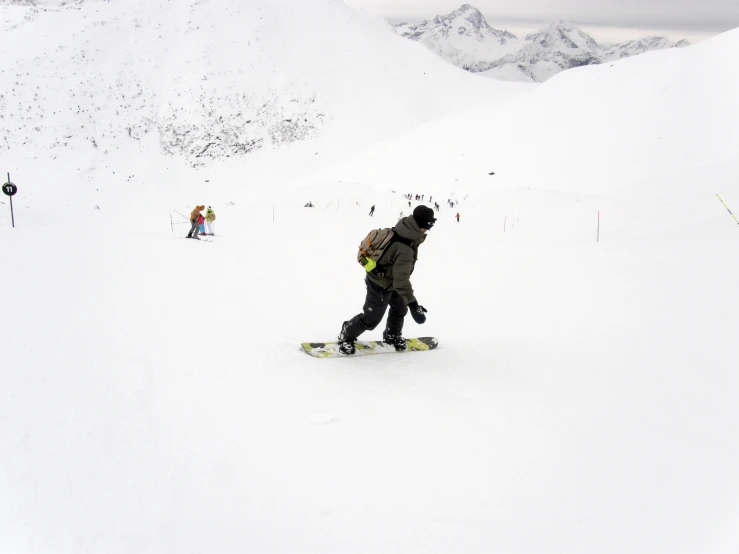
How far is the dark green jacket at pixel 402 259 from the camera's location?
507 cm

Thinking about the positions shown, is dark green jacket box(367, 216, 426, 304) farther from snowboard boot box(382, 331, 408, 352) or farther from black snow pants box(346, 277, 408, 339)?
snowboard boot box(382, 331, 408, 352)

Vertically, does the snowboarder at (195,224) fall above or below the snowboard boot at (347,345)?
above

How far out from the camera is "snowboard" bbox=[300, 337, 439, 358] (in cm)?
579

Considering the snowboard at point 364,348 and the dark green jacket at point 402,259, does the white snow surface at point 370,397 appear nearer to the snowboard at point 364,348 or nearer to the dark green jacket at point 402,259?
the snowboard at point 364,348

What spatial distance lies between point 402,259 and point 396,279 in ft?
0.73

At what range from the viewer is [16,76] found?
45781 millimetres

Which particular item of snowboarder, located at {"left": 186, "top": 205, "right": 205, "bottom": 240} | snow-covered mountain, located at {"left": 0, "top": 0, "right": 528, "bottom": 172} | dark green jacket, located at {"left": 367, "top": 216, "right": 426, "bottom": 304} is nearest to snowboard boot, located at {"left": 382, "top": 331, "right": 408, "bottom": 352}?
dark green jacket, located at {"left": 367, "top": 216, "right": 426, "bottom": 304}

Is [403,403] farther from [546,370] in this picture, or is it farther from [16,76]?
[16,76]

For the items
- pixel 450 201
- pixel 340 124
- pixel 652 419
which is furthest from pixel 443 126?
pixel 652 419

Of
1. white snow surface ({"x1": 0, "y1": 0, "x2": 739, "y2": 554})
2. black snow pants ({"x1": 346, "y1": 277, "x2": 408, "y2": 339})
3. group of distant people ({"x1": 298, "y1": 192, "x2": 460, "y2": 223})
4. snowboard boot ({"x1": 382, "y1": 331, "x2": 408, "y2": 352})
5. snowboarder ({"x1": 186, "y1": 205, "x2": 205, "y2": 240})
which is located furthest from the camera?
group of distant people ({"x1": 298, "y1": 192, "x2": 460, "y2": 223})

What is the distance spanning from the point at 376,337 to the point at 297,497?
381 cm

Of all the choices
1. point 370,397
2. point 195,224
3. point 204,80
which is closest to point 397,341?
point 370,397

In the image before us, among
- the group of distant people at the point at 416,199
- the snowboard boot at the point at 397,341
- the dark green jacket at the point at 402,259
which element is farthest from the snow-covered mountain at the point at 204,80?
the dark green jacket at the point at 402,259

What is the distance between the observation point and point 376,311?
549 cm
